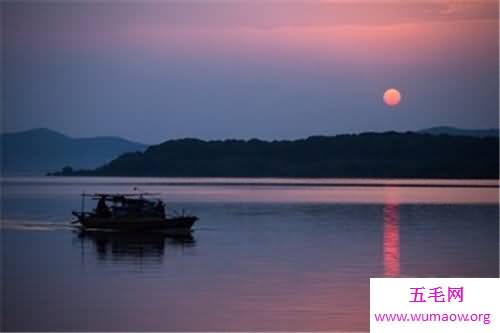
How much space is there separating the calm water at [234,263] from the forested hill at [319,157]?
80cm

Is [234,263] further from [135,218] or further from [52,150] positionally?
[52,150]

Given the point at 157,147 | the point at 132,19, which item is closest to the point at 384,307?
the point at 132,19

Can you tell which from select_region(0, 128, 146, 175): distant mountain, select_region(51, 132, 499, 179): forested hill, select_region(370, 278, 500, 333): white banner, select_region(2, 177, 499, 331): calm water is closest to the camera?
select_region(370, 278, 500, 333): white banner

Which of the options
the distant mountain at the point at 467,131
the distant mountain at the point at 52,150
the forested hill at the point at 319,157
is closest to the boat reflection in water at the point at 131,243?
the distant mountain at the point at 52,150

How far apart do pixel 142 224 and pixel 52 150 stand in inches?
60.6

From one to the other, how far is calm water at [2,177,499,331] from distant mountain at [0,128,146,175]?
893 millimetres

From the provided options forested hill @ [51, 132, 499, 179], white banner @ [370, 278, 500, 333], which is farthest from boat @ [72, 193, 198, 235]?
white banner @ [370, 278, 500, 333]

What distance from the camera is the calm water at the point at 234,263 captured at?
7.55 meters

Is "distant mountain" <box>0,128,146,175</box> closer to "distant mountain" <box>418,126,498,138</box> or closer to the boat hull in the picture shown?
the boat hull

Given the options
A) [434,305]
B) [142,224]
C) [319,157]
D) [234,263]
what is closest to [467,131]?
[234,263]

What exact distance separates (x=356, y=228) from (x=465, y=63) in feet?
15.0

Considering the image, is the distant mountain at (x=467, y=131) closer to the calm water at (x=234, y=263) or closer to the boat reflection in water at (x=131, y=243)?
the calm water at (x=234, y=263)

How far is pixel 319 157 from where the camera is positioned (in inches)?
661

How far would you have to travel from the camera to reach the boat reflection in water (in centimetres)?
1156
